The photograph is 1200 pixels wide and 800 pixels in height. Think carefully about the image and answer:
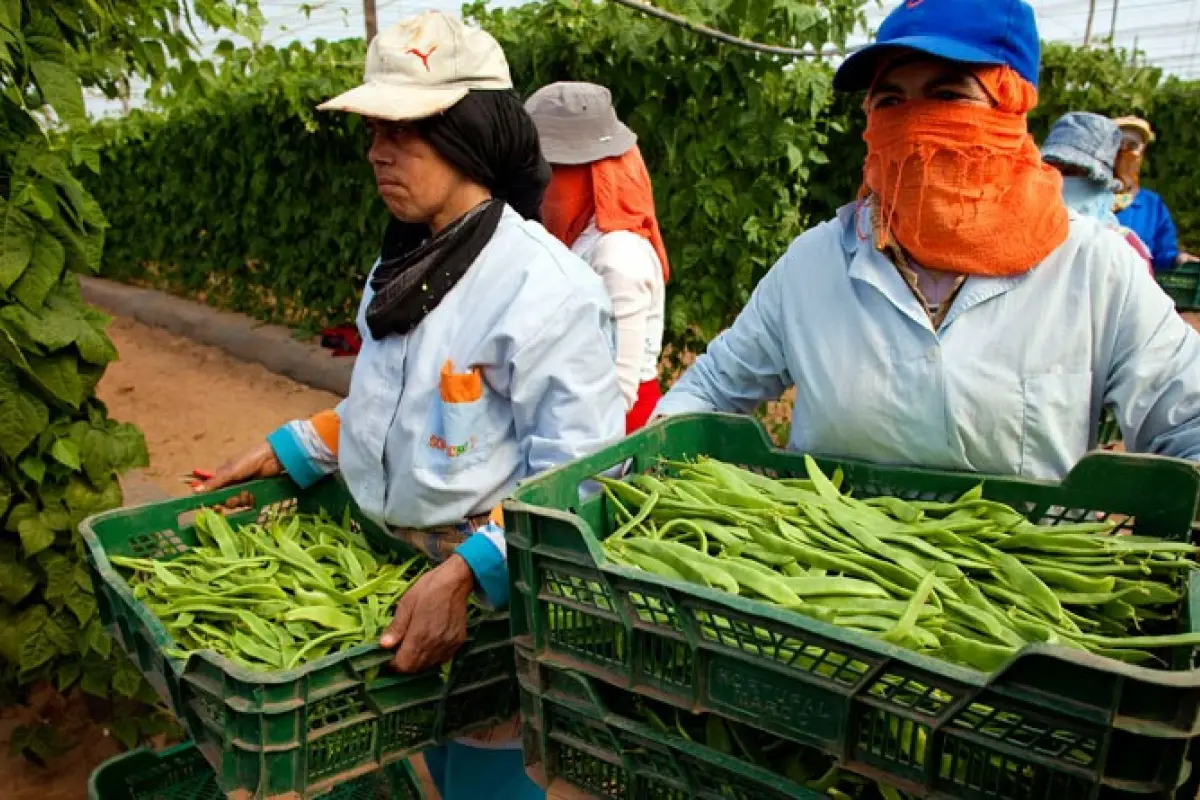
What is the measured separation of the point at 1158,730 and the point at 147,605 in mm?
1979

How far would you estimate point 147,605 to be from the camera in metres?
2.05

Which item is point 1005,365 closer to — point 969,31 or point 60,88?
point 969,31

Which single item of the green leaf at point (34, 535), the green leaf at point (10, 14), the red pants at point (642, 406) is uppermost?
the green leaf at point (10, 14)

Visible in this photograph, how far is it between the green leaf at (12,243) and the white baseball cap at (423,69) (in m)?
1.37

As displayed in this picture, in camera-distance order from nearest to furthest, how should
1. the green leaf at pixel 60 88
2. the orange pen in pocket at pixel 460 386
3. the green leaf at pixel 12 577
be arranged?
the orange pen in pocket at pixel 460 386
the green leaf at pixel 60 88
the green leaf at pixel 12 577

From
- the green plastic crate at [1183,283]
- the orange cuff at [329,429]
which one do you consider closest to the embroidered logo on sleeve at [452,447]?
the orange cuff at [329,429]

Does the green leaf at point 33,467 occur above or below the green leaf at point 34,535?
above

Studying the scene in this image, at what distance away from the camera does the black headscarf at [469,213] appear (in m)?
2.07

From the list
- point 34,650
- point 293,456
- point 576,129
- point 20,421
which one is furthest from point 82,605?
point 576,129

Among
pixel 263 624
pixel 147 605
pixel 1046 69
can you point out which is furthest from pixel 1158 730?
pixel 1046 69

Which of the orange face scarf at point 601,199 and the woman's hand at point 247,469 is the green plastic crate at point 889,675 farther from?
the orange face scarf at point 601,199

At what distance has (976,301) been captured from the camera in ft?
6.44

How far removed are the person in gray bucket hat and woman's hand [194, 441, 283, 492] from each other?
4469mm

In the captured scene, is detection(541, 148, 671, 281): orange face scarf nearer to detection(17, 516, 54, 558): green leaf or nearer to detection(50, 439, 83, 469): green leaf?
detection(50, 439, 83, 469): green leaf
